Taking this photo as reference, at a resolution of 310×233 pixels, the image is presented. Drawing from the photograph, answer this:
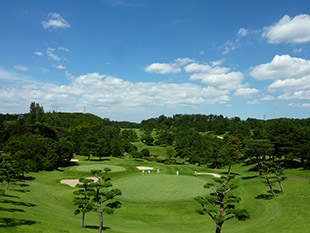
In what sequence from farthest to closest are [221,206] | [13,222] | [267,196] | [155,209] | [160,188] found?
[160,188] < [267,196] < [155,209] < [13,222] < [221,206]

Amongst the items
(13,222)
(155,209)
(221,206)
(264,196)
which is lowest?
(155,209)

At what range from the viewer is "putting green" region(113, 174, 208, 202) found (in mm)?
45781

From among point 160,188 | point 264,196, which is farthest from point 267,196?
point 160,188

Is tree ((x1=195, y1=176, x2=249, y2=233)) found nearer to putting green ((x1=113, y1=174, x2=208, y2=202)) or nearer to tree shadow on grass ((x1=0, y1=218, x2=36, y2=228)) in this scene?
tree shadow on grass ((x1=0, y1=218, x2=36, y2=228))

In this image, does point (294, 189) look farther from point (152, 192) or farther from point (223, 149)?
point (223, 149)

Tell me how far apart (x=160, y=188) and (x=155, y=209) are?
34.5ft

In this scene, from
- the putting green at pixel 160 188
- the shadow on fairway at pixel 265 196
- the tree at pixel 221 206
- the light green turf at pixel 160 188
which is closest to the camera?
the tree at pixel 221 206

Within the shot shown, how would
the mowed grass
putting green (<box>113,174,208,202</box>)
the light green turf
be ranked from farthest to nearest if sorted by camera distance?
putting green (<box>113,174,208,202</box>) → the light green turf → the mowed grass

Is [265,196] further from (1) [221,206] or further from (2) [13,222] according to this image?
(2) [13,222]

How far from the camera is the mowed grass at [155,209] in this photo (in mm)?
30328

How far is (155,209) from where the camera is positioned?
41.1 metres

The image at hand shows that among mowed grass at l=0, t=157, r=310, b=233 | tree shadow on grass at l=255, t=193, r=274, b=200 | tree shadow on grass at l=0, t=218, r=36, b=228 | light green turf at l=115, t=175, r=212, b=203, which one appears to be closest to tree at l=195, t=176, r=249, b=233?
mowed grass at l=0, t=157, r=310, b=233

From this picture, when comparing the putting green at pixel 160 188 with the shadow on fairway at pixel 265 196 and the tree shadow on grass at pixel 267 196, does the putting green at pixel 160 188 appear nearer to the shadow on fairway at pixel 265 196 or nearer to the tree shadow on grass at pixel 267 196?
the shadow on fairway at pixel 265 196

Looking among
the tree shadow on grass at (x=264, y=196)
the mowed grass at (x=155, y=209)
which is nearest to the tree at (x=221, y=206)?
the mowed grass at (x=155, y=209)
